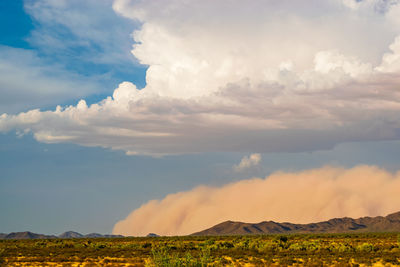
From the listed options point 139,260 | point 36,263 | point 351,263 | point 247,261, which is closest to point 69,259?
point 36,263

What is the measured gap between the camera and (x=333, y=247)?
6159cm

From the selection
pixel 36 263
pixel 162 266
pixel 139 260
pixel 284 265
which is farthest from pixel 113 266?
pixel 162 266

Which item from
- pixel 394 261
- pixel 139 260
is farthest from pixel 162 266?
pixel 394 261

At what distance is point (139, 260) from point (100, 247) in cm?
2570

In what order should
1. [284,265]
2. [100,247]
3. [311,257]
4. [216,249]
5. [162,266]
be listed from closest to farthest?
[162,266] < [284,265] < [311,257] < [216,249] < [100,247]

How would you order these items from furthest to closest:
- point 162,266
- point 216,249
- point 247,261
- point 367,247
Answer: point 216,249 → point 367,247 → point 247,261 → point 162,266

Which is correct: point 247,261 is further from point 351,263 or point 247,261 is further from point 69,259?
point 69,259

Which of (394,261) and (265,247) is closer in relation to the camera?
(394,261)

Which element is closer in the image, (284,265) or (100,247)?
(284,265)

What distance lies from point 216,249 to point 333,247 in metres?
15.4

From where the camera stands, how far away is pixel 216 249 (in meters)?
64.8

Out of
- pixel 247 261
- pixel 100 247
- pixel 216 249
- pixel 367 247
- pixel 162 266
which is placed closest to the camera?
pixel 162 266

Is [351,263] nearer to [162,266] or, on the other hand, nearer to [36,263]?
[162,266]

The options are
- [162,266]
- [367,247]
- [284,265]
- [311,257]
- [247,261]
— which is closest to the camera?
[162,266]
